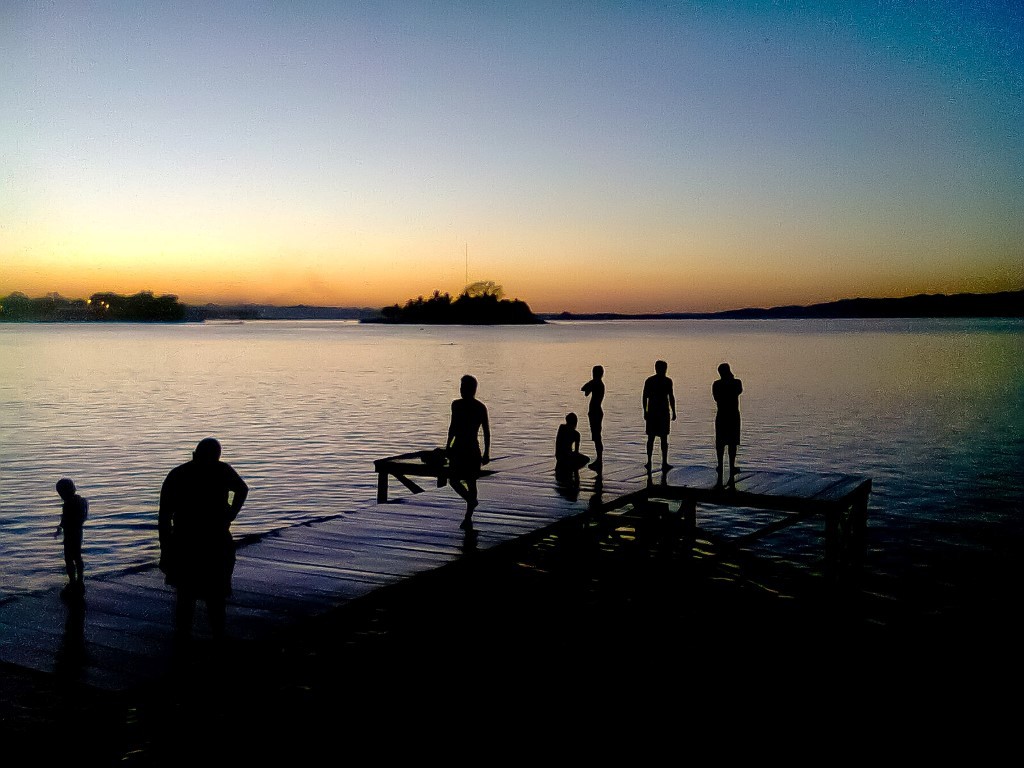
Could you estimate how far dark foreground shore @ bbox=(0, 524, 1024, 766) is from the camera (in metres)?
7.42

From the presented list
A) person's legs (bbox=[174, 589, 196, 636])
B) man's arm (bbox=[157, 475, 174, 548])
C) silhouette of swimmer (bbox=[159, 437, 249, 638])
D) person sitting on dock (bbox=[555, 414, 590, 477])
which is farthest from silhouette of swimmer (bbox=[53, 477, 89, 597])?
person sitting on dock (bbox=[555, 414, 590, 477])

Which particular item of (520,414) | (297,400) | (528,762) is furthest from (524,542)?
(297,400)

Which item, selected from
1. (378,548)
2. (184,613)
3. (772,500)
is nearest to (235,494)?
(184,613)

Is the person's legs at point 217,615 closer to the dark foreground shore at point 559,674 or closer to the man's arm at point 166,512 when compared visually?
the dark foreground shore at point 559,674

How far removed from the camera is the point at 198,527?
265 inches

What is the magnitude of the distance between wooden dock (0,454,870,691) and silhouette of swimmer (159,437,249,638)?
0.62 meters

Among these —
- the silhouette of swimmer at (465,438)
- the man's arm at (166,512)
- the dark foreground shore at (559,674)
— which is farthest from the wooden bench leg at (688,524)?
the man's arm at (166,512)

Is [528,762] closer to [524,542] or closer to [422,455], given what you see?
Result: [524,542]

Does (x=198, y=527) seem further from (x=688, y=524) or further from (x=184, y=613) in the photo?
(x=688, y=524)

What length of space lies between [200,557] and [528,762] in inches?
140

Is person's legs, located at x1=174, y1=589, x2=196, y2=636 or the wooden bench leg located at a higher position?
person's legs, located at x1=174, y1=589, x2=196, y2=636

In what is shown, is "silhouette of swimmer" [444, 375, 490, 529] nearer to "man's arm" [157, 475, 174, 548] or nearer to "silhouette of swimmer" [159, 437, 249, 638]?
"silhouette of swimmer" [159, 437, 249, 638]

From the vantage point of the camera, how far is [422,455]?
17141 millimetres

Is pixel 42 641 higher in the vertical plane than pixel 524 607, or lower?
higher
